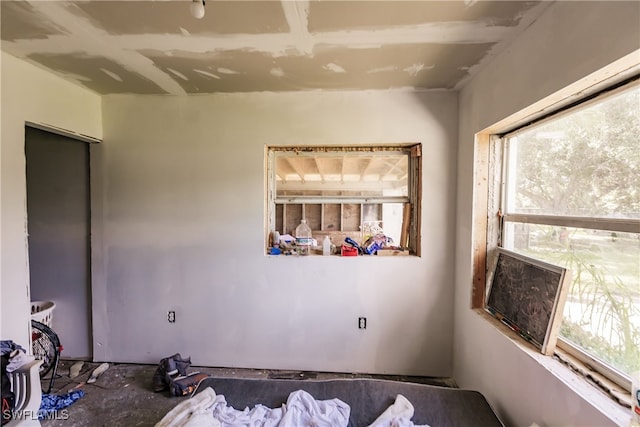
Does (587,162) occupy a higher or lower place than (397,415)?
higher

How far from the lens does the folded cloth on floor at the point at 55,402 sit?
6.08 ft

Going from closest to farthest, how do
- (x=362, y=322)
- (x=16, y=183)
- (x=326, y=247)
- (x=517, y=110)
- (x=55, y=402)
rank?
(x=517, y=110) → (x=16, y=183) → (x=55, y=402) → (x=362, y=322) → (x=326, y=247)

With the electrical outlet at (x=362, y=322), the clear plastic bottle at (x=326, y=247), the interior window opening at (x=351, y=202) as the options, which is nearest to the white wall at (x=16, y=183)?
the interior window opening at (x=351, y=202)

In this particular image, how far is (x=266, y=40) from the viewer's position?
1542 mm

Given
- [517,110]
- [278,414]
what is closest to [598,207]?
[517,110]

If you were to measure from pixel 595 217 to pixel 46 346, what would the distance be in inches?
152

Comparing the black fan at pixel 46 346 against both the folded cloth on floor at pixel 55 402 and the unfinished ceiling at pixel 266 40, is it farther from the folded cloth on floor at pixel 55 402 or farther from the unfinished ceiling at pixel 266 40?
the unfinished ceiling at pixel 266 40

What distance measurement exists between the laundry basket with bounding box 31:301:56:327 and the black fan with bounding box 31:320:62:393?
0.69ft

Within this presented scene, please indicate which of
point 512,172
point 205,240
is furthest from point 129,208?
point 512,172

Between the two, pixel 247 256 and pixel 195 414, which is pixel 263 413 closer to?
pixel 195 414

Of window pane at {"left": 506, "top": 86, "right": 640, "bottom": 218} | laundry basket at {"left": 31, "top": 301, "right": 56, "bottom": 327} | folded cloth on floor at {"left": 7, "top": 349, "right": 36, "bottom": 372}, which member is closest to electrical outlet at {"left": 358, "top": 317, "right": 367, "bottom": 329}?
window pane at {"left": 506, "top": 86, "right": 640, "bottom": 218}

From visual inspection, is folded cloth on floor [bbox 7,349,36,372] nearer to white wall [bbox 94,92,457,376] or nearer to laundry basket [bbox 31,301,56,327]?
white wall [bbox 94,92,457,376]

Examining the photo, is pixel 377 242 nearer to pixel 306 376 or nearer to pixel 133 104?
pixel 306 376

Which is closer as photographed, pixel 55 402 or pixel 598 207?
pixel 598 207
